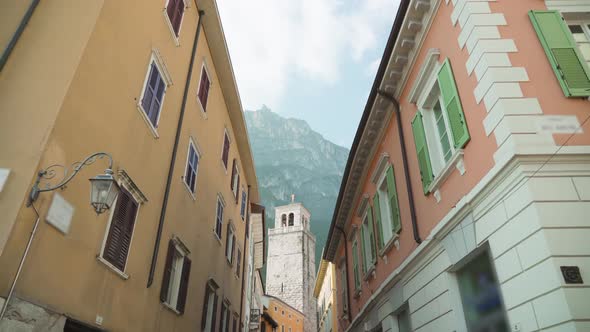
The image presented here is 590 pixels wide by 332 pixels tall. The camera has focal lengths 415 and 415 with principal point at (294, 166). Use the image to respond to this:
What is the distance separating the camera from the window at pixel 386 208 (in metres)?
9.86

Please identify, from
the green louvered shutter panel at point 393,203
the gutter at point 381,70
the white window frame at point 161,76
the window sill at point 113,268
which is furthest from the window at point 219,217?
the window sill at point 113,268

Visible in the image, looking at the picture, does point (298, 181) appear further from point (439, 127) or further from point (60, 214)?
point (60, 214)

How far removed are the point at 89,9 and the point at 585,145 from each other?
24.2 feet

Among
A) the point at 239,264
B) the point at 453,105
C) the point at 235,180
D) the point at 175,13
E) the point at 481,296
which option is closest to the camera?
the point at 481,296

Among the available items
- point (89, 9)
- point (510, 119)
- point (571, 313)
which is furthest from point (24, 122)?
point (571, 313)

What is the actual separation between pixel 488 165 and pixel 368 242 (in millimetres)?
7731

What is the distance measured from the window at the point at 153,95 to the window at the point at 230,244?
7973mm

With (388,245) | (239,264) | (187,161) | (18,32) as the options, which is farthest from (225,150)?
Answer: (18,32)

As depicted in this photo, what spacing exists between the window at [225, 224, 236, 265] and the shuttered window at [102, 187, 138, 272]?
27.8ft

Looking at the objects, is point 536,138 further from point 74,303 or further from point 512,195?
point 74,303

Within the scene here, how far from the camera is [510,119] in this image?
17.5 feet

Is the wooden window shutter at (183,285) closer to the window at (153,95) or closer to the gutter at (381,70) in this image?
the window at (153,95)

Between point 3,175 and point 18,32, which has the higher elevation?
point 18,32

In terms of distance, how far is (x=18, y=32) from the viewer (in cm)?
625
